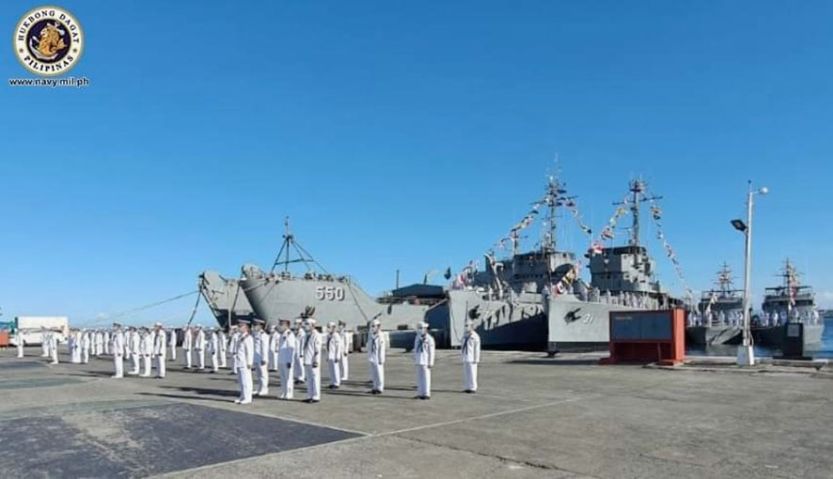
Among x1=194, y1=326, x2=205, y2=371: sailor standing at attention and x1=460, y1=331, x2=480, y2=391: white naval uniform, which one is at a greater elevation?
x1=460, y1=331, x2=480, y2=391: white naval uniform

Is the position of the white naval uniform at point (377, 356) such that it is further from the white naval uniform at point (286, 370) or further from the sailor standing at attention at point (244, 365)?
the sailor standing at attention at point (244, 365)

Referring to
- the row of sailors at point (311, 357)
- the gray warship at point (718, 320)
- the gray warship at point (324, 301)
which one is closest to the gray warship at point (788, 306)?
the gray warship at point (718, 320)

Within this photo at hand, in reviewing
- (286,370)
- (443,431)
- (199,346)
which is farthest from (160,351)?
(443,431)

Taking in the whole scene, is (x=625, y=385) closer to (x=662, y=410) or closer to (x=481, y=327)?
(x=662, y=410)

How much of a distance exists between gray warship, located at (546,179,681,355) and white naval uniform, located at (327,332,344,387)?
1965 centimetres

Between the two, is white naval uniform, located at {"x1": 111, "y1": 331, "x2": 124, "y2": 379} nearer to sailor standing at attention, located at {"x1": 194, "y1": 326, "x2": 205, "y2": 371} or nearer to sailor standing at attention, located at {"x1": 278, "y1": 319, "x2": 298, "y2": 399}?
sailor standing at attention, located at {"x1": 194, "y1": 326, "x2": 205, "y2": 371}

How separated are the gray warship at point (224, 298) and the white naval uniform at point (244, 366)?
71.4 feet

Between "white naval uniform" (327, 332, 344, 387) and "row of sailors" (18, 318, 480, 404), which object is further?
"white naval uniform" (327, 332, 344, 387)

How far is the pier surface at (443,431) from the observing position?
6.66 m

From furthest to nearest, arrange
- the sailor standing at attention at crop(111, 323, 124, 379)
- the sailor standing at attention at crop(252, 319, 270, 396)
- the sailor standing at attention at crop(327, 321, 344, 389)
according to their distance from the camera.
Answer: the sailor standing at attention at crop(111, 323, 124, 379), the sailor standing at attention at crop(327, 321, 344, 389), the sailor standing at attention at crop(252, 319, 270, 396)

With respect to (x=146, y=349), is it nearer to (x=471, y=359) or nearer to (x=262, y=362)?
(x=262, y=362)

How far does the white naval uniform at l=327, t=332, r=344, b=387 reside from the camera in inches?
566

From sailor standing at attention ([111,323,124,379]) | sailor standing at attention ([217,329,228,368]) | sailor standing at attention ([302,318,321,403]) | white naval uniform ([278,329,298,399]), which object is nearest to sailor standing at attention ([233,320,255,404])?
white naval uniform ([278,329,298,399])

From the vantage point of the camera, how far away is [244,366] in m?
12.6
